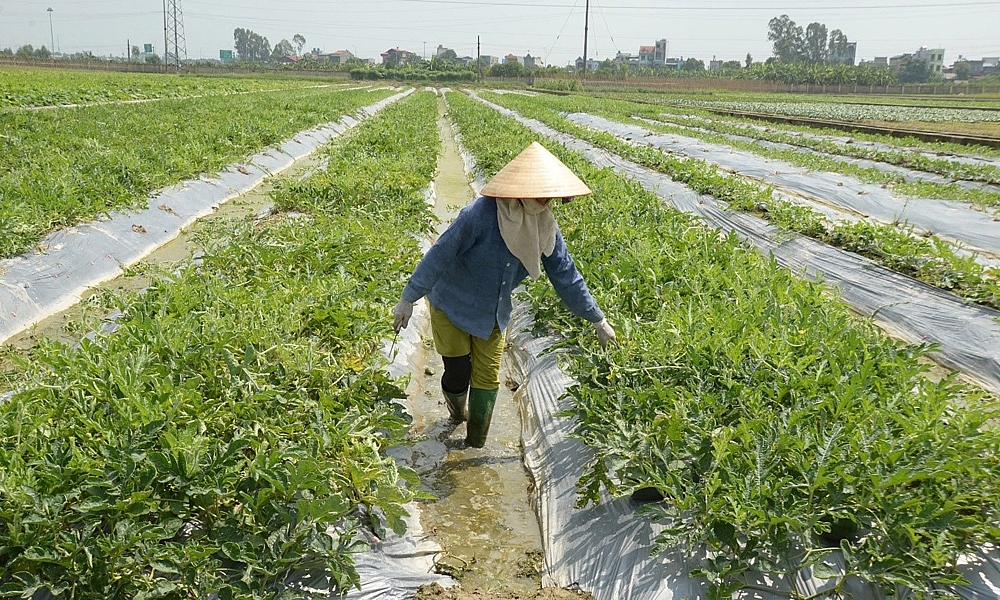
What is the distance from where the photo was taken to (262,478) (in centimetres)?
243

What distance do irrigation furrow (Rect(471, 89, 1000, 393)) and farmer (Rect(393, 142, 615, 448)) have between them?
184cm

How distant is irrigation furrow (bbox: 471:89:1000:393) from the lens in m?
4.51

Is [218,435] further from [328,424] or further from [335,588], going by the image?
[335,588]

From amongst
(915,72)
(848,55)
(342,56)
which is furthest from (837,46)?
(342,56)

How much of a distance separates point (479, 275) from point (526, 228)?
0.37m

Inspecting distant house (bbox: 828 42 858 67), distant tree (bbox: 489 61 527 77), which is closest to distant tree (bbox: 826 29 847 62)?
distant house (bbox: 828 42 858 67)

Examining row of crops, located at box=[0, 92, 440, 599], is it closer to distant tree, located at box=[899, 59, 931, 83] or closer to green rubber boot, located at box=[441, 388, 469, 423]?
green rubber boot, located at box=[441, 388, 469, 423]

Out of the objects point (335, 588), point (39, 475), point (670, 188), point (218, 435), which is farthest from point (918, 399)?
point (670, 188)

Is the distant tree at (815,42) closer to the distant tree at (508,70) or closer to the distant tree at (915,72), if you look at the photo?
the distant tree at (915,72)

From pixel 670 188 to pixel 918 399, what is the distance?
7538mm

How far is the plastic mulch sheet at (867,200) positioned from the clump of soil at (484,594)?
586 cm

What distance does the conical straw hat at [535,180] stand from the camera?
119 inches

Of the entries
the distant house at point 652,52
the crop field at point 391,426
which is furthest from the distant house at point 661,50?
the crop field at point 391,426

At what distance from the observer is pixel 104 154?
8578mm
